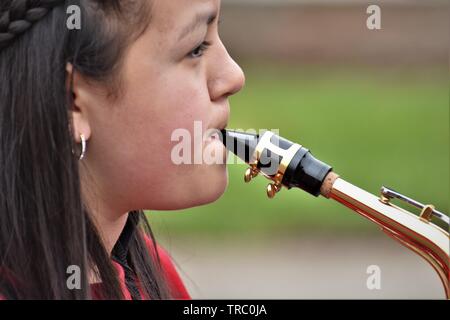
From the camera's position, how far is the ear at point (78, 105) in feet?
6.68

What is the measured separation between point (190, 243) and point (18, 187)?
3925 millimetres

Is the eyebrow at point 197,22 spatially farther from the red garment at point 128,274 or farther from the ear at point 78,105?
the red garment at point 128,274

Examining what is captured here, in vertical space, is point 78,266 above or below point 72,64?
below

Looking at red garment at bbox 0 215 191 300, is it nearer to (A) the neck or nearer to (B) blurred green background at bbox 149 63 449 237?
(A) the neck

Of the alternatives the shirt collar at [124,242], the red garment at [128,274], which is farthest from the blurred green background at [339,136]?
the shirt collar at [124,242]

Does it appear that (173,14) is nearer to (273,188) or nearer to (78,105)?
(78,105)

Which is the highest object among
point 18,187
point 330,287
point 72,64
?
point 72,64

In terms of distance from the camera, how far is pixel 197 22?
2.10 metres

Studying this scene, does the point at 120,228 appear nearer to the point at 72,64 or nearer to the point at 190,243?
the point at 72,64

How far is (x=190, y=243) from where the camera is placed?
5.90 meters

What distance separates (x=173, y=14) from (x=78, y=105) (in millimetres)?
281

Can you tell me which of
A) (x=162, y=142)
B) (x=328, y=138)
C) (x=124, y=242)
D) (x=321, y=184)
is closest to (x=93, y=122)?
(x=162, y=142)

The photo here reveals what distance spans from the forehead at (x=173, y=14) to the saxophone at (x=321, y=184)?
0.87 ft

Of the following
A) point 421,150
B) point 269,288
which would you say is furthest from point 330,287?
point 421,150
